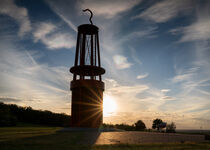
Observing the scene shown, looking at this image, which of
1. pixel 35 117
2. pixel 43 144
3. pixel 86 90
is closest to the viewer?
pixel 43 144

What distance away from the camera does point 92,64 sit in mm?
45656

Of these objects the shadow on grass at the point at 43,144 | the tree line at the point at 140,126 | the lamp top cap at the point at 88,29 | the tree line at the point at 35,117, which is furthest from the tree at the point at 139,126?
the shadow on grass at the point at 43,144

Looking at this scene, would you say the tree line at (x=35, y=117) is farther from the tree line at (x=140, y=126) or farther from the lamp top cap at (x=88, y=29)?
the lamp top cap at (x=88, y=29)

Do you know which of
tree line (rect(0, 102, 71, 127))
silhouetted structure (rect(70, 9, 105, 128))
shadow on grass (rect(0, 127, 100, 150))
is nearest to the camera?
shadow on grass (rect(0, 127, 100, 150))

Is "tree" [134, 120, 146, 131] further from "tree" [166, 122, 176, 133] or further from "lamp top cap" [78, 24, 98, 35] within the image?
"lamp top cap" [78, 24, 98, 35]

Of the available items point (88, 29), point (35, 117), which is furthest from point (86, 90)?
point (35, 117)

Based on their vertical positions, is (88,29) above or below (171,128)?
above

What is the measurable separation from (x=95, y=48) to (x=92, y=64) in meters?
3.84

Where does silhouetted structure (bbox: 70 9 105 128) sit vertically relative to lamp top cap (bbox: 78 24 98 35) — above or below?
below

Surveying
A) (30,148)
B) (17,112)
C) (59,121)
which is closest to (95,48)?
(30,148)

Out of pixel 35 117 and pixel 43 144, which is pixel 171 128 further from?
pixel 35 117

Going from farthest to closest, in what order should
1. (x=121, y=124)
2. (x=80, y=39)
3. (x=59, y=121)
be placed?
1. (x=59, y=121)
2. (x=121, y=124)
3. (x=80, y=39)

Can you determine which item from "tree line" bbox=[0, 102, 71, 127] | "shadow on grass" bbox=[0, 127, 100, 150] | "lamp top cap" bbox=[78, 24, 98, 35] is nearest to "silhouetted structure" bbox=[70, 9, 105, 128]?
"lamp top cap" bbox=[78, 24, 98, 35]

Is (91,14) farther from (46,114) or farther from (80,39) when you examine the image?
(46,114)
